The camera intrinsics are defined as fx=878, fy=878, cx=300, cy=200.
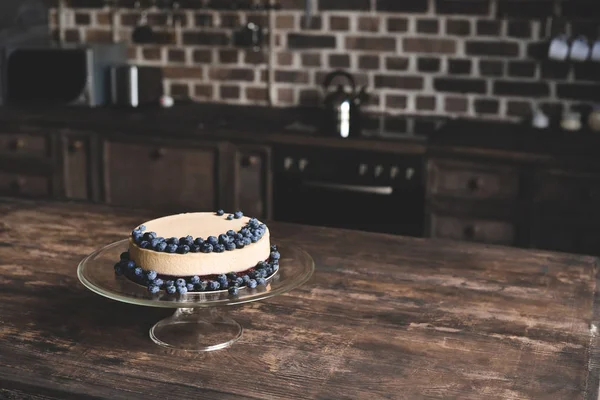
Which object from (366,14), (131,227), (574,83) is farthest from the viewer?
(366,14)

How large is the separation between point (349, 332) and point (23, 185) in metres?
3.04

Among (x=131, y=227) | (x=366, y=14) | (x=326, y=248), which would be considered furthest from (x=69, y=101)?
(x=326, y=248)

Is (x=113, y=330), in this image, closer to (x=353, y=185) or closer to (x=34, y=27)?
(x=353, y=185)

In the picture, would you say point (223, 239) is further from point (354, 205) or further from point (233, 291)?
point (354, 205)

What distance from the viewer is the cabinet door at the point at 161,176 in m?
3.95

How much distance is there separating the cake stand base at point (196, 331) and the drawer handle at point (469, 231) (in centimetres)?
A: 205

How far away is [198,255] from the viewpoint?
62.4 inches

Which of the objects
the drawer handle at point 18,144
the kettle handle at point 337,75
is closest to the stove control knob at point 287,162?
the kettle handle at point 337,75

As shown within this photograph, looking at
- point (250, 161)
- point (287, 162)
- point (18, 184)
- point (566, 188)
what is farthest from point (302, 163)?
point (18, 184)

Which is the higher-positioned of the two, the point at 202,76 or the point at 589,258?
the point at 202,76

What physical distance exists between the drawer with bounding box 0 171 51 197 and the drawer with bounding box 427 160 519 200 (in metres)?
1.89

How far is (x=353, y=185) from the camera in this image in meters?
3.68

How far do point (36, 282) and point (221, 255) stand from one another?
51cm

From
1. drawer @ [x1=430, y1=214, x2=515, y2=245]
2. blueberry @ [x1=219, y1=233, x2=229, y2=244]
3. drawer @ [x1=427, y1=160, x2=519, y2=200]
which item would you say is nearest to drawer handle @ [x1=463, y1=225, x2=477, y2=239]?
drawer @ [x1=430, y1=214, x2=515, y2=245]
